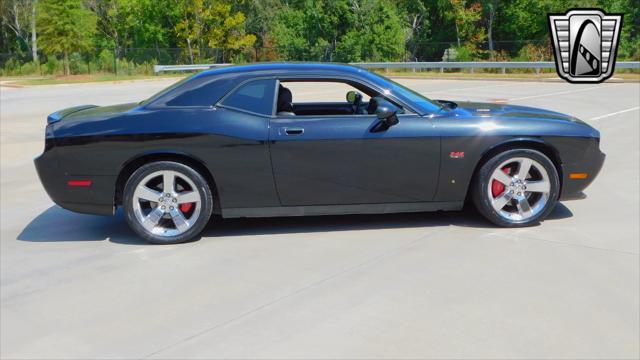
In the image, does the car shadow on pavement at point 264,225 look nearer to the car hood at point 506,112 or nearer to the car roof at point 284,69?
the car hood at point 506,112

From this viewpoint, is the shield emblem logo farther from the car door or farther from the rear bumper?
the rear bumper

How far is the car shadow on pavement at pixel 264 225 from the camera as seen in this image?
6.02 meters

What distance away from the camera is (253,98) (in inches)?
225

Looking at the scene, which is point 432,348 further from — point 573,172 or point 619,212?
point 619,212

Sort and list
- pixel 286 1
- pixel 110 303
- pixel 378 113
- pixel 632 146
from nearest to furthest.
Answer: pixel 110 303
pixel 378 113
pixel 632 146
pixel 286 1

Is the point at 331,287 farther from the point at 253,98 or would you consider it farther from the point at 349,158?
the point at 253,98

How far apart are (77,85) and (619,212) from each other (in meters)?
32.8

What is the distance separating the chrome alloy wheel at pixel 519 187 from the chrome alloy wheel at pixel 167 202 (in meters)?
2.55

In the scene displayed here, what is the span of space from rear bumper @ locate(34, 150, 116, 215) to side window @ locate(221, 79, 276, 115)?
120 cm

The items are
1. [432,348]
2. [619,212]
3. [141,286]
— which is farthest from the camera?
[619,212]

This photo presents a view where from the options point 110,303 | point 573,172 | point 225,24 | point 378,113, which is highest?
point 225,24

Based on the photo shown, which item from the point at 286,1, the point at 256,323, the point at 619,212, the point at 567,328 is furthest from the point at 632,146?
the point at 286,1

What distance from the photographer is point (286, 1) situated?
6888cm

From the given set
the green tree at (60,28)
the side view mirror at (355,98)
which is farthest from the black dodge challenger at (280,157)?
the green tree at (60,28)
